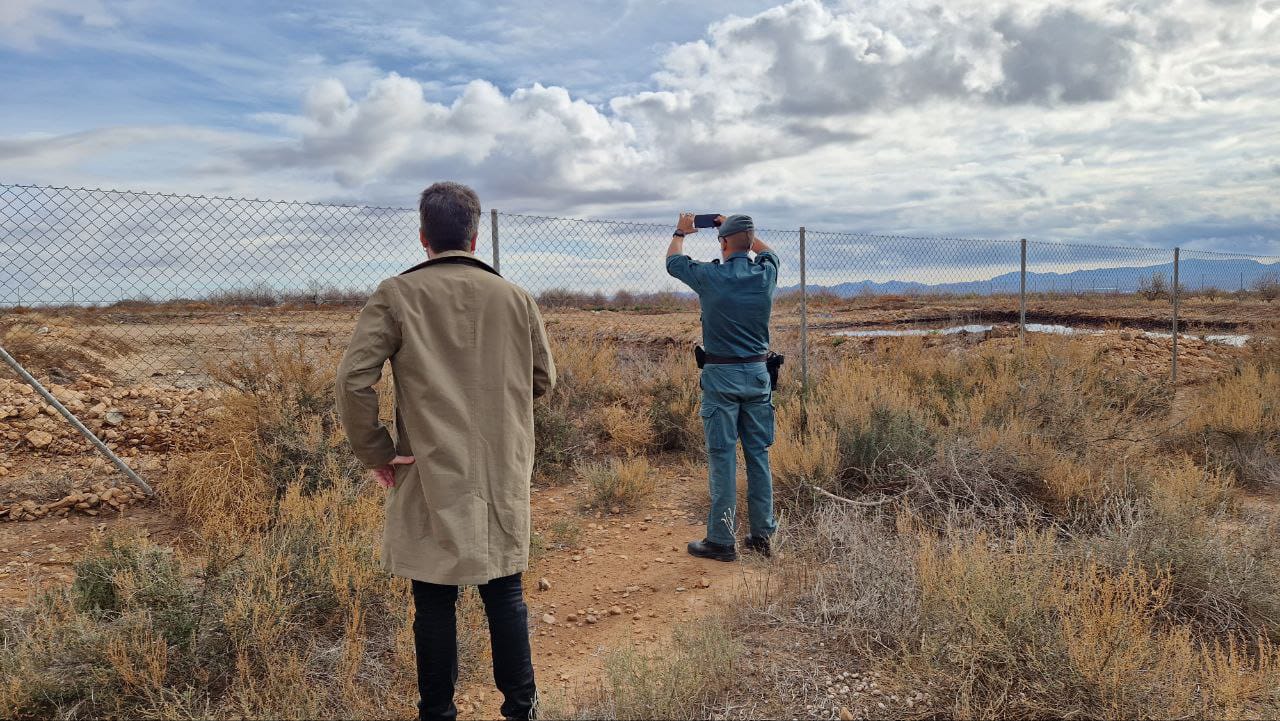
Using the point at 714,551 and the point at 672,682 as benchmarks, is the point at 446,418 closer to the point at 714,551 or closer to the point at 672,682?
the point at 672,682

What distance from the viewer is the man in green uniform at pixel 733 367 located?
15.1 feet

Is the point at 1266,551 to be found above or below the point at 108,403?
below

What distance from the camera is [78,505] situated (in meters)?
5.41

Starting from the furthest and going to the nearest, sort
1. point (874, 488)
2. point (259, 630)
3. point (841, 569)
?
1. point (874, 488)
2. point (841, 569)
3. point (259, 630)

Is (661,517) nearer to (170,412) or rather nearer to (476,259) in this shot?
(476,259)

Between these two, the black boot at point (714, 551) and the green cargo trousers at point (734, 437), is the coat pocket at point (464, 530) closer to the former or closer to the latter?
the green cargo trousers at point (734, 437)

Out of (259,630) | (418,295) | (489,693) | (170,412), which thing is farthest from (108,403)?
(418,295)

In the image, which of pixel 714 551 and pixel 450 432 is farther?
pixel 714 551

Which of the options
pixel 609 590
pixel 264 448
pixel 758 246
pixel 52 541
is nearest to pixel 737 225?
pixel 758 246

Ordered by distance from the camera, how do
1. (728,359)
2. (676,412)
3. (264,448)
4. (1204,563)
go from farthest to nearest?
(676,412)
(264,448)
(728,359)
(1204,563)

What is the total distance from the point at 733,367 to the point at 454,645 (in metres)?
2.51

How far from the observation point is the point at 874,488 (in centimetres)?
564

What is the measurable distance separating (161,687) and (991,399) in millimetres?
7083

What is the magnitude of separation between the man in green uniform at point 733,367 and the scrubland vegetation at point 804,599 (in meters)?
0.46
